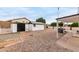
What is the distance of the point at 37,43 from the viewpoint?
170 inches

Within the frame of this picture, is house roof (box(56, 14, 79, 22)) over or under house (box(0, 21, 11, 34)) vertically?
over

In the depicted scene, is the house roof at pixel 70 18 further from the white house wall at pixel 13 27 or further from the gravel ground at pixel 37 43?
the white house wall at pixel 13 27

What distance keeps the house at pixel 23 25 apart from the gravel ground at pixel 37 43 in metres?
0.09

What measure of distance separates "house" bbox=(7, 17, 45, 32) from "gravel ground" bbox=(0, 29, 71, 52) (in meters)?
0.09

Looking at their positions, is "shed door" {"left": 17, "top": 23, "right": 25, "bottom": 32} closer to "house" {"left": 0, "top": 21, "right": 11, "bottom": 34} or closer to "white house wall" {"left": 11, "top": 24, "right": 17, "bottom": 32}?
"white house wall" {"left": 11, "top": 24, "right": 17, "bottom": 32}

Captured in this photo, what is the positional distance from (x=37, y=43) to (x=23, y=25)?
0.42 m

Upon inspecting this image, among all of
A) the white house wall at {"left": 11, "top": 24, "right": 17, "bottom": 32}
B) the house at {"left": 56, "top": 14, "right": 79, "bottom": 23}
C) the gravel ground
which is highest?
the house at {"left": 56, "top": 14, "right": 79, "bottom": 23}

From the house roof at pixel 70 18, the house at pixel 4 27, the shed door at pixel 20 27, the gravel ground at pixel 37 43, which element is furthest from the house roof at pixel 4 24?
the house roof at pixel 70 18

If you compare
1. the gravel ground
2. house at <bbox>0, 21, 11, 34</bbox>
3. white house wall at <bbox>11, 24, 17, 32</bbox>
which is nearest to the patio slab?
the gravel ground

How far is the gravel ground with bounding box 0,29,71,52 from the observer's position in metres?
4.29

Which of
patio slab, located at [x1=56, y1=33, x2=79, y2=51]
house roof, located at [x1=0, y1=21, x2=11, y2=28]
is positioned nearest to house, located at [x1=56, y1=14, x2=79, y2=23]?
patio slab, located at [x1=56, y1=33, x2=79, y2=51]

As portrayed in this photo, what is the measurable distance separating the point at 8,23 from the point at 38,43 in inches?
26.1
